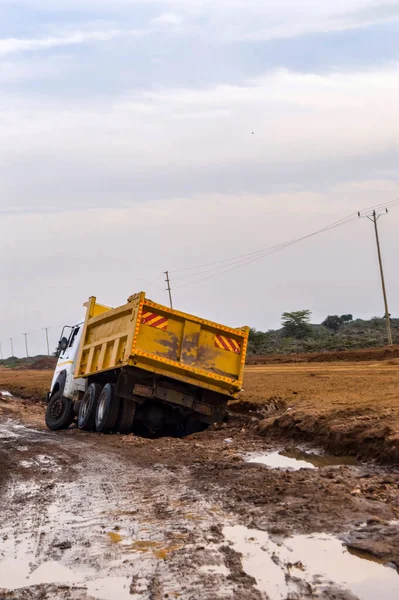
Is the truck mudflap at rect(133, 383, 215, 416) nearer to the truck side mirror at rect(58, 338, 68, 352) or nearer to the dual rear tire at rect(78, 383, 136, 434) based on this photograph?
the dual rear tire at rect(78, 383, 136, 434)

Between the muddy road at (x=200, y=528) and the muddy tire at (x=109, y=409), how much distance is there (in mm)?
3432

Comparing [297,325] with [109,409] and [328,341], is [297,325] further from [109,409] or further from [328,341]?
[109,409]

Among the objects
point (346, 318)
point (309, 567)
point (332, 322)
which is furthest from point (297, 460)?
point (346, 318)

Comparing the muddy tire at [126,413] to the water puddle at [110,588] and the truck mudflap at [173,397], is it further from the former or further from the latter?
the water puddle at [110,588]

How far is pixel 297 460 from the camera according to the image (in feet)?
36.4

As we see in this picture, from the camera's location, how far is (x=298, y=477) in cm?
877

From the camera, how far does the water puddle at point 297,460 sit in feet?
34.2

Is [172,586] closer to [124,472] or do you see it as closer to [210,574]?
[210,574]

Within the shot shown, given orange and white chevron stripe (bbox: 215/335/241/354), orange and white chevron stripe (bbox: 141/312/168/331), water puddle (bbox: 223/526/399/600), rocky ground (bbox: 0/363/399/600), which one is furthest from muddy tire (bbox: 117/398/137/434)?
water puddle (bbox: 223/526/399/600)

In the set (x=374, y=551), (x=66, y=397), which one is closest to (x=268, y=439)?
(x=66, y=397)

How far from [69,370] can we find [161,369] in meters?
5.09

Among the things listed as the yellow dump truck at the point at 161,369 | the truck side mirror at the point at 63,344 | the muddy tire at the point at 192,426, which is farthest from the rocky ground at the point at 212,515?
the truck side mirror at the point at 63,344

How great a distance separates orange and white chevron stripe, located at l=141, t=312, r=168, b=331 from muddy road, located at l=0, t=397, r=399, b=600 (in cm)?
331

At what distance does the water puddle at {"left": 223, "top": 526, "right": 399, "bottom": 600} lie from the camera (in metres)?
5.00
